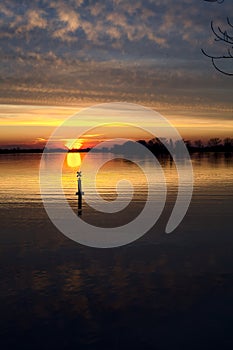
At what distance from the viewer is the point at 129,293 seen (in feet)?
46.1

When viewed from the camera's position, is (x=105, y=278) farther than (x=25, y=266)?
No

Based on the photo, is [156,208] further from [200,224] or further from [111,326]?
[111,326]

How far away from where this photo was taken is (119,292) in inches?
556

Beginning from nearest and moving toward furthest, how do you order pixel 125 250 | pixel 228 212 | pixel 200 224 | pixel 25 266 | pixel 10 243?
pixel 25 266
pixel 125 250
pixel 10 243
pixel 200 224
pixel 228 212

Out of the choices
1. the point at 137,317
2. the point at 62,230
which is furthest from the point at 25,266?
the point at 62,230

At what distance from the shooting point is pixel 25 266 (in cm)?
1728

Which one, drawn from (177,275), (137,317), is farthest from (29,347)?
(177,275)

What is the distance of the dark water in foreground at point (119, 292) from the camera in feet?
35.7

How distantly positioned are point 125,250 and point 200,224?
830 cm

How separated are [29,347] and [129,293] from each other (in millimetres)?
4488

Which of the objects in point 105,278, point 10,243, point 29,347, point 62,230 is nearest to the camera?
point 29,347

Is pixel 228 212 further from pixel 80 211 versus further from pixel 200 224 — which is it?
pixel 80 211

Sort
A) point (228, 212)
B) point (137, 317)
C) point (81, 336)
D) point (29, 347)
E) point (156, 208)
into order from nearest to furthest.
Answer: point (29, 347), point (81, 336), point (137, 317), point (228, 212), point (156, 208)

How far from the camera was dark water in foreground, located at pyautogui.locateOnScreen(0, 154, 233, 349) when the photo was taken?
35.7 ft
